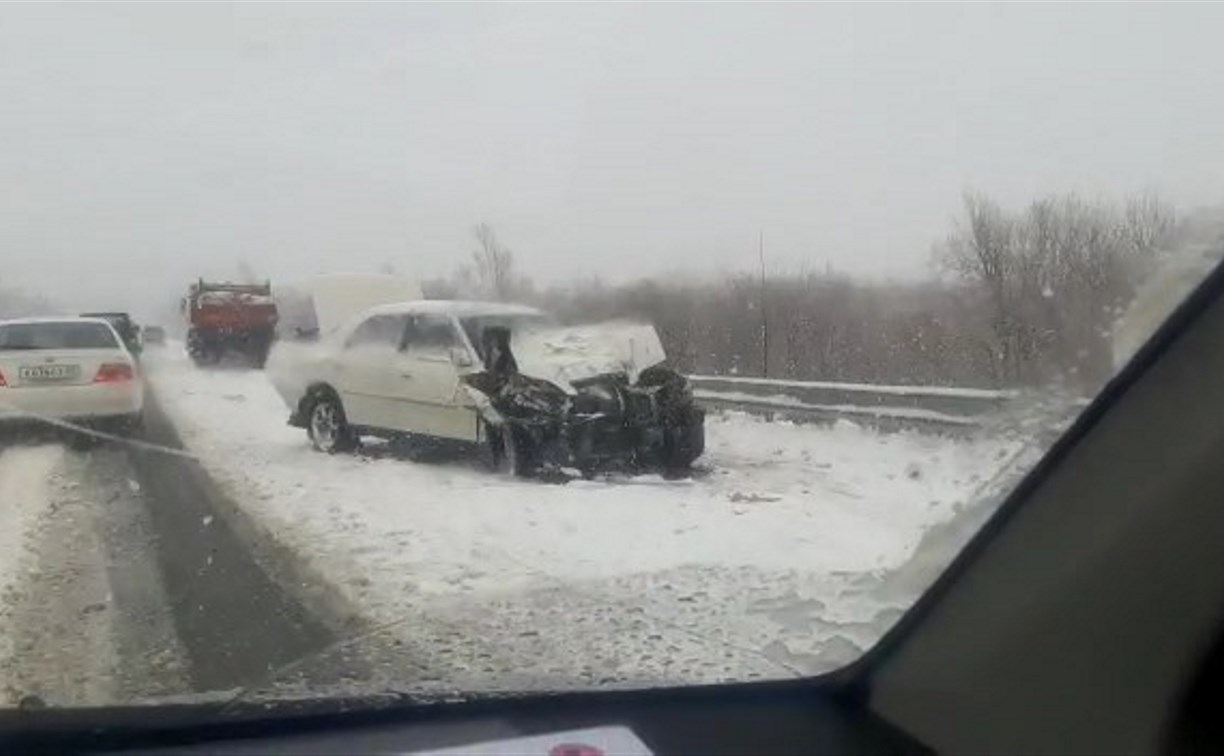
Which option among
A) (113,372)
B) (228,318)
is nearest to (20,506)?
(113,372)

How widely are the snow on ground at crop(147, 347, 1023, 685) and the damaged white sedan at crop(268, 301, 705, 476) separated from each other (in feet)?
0.36

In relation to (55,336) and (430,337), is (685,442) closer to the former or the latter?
(430,337)

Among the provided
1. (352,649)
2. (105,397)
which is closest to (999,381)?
(352,649)

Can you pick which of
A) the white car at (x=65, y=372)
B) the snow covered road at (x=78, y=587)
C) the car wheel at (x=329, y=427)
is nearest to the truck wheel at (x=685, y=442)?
the car wheel at (x=329, y=427)

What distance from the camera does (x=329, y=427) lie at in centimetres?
535

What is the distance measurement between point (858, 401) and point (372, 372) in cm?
192

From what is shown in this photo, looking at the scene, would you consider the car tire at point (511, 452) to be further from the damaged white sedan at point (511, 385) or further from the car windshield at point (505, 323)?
the car windshield at point (505, 323)

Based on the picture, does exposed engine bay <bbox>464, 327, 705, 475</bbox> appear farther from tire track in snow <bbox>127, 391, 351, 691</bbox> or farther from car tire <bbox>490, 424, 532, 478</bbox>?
tire track in snow <bbox>127, 391, 351, 691</bbox>

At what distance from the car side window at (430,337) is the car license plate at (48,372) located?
1116 millimetres

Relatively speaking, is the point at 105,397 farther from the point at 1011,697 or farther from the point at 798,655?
the point at 1011,697

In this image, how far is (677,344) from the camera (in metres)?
4.77

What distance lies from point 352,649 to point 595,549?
0.85 m

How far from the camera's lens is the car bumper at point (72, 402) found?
4.70 meters

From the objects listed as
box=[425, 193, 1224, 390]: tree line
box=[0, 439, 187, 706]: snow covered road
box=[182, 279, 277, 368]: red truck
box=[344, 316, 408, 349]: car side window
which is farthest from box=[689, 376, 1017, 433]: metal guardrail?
box=[0, 439, 187, 706]: snow covered road
